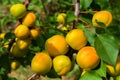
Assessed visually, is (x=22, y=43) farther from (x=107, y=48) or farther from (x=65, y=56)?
(x=107, y=48)

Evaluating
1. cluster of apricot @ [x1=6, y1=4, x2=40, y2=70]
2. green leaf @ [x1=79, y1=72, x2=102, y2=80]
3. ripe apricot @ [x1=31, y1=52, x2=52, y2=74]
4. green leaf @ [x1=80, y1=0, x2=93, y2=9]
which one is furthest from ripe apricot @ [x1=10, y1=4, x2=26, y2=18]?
green leaf @ [x1=79, y1=72, x2=102, y2=80]

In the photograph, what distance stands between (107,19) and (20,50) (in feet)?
1.79

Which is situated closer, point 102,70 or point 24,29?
point 102,70

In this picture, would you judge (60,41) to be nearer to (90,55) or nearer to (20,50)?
(90,55)

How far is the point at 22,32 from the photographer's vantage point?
1.65 m

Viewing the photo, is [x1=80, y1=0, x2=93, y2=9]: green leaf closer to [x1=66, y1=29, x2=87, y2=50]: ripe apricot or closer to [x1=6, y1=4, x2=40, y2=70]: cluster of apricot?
[x1=6, y1=4, x2=40, y2=70]: cluster of apricot

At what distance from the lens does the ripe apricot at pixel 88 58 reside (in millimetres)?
1296

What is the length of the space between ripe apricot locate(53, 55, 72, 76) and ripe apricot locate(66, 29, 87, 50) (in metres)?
0.06

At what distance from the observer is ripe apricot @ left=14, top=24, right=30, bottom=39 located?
1663 millimetres

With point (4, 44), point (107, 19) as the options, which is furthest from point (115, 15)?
point (107, 19)

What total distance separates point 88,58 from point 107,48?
3.1 inches

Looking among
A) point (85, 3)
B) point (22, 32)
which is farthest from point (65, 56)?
point (85, 3)

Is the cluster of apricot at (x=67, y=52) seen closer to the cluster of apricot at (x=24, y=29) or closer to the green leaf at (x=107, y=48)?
the green leaf at (x=107, y=48)

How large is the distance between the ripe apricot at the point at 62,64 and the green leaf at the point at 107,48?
13 cm
